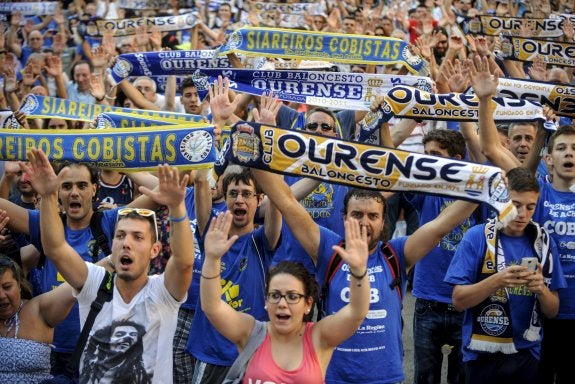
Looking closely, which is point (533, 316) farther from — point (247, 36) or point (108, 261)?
point (247, 36)

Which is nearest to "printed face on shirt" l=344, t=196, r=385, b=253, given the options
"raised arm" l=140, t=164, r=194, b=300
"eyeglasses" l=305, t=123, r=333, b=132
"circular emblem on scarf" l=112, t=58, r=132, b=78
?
"raised arm" l=140, t=164, r=194, b=300

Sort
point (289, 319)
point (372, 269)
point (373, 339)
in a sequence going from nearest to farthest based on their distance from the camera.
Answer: point (289, 319), point (373, 339), point (372, 269)

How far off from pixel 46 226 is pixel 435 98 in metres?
2.98

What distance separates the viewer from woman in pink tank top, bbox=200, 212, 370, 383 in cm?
458

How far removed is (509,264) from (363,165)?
1179 mm

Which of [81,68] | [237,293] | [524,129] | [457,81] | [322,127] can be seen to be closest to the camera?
[237,293]

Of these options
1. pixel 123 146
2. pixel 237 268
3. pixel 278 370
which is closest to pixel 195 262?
pixel 237 268

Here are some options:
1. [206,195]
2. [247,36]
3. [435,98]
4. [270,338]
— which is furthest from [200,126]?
[247,36]

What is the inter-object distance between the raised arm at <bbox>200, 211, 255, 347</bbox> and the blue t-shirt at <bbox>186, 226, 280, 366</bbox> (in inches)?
38.9

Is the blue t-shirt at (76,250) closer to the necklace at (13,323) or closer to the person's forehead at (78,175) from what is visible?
the person's forehead at (78,175)

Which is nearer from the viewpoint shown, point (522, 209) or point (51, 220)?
point (51, 220)

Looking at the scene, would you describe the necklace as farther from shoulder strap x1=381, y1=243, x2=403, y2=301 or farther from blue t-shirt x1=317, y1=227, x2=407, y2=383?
shoulder strap x1=381, y1=243, x2=403, y2=301

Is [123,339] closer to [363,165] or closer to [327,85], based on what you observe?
[363,165]

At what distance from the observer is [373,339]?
516 cm
